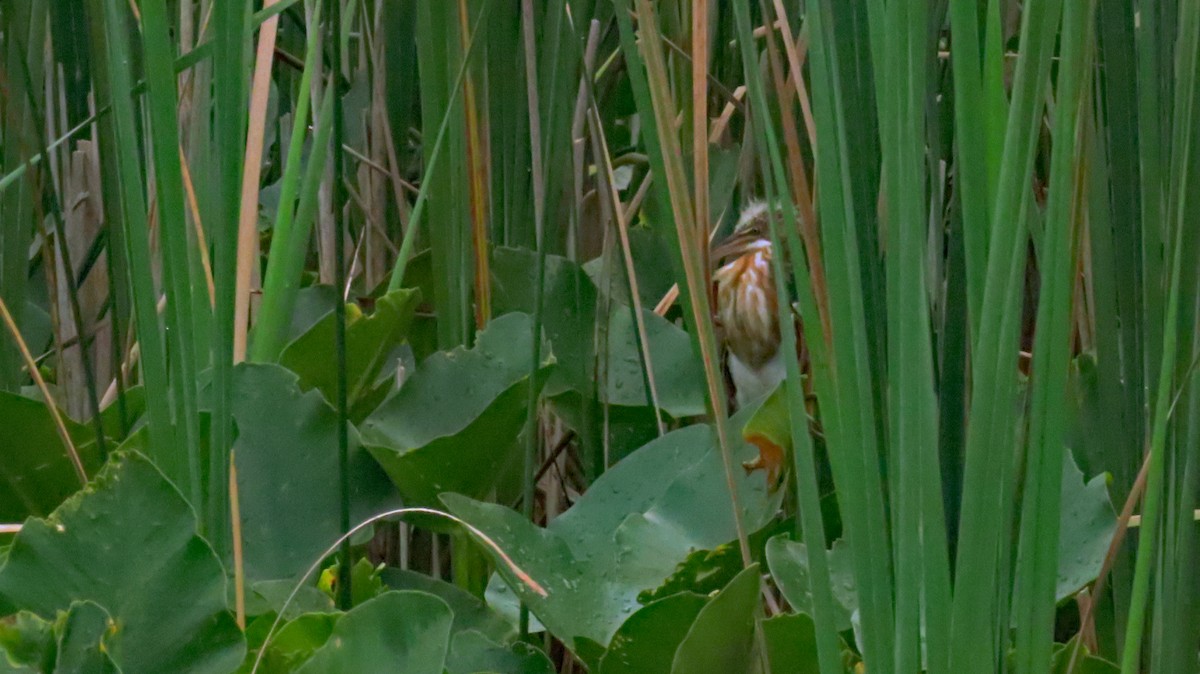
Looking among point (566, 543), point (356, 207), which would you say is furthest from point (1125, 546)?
point (356, 207)

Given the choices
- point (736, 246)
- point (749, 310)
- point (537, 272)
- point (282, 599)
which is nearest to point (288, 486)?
point (282, 599)

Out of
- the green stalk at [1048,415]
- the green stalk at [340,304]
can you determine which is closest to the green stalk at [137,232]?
the green stalk at [340,304]

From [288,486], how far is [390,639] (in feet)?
0.72

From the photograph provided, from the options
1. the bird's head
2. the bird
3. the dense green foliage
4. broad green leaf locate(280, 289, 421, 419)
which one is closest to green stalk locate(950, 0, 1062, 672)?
the dense green foliage

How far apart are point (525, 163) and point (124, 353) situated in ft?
0.97

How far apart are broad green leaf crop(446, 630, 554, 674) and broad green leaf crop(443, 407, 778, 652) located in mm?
18

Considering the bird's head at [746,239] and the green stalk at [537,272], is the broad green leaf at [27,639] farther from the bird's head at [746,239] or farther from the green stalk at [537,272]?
the bird's head at [746,239]

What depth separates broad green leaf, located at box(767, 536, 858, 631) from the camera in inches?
26.1

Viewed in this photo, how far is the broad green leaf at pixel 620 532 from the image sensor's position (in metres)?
0.68

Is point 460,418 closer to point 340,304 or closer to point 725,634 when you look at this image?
point 340,304

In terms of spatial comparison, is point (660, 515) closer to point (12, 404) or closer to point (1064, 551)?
point (1064, 551)

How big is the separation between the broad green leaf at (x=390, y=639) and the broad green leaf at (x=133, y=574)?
0.13 ft

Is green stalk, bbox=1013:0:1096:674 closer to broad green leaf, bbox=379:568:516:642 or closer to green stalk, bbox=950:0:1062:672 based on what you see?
green stalk, bbox=950:0:1062:672

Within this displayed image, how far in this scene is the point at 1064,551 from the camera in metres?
0.71
